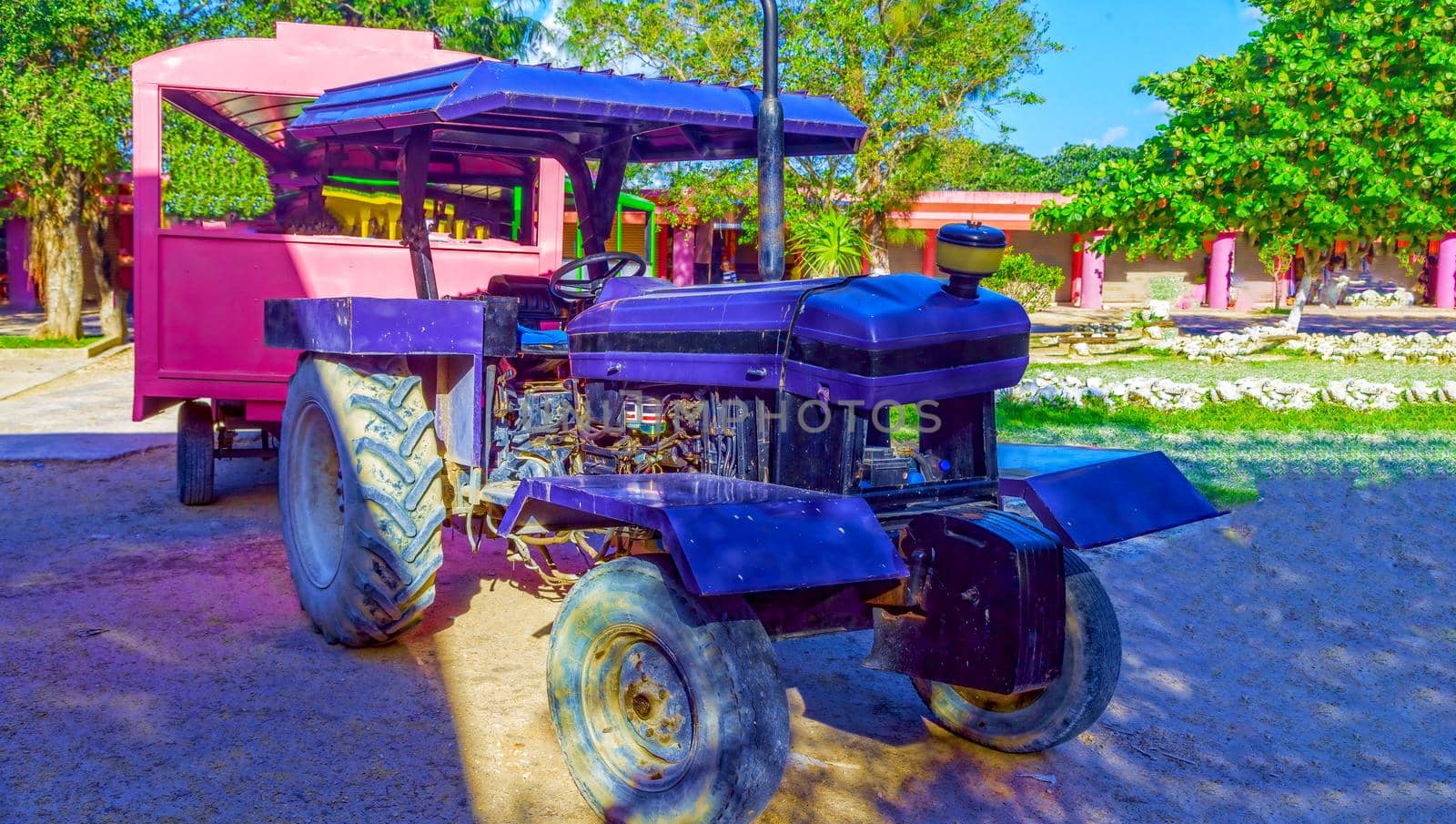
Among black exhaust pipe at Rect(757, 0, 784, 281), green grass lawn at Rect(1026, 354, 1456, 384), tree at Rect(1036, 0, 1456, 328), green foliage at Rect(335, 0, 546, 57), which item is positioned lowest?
green grass lawn at Rect(1026, 354, 1456, 384)

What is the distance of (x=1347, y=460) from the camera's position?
8633mm

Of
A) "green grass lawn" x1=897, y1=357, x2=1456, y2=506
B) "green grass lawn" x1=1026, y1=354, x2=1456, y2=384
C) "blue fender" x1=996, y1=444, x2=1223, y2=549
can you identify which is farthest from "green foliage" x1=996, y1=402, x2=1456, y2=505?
"blue fender" x1=996, y1=444, x2=1223, y2=549

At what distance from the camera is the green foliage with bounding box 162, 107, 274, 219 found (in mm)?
11250

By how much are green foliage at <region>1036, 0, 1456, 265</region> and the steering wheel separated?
14.4 metres

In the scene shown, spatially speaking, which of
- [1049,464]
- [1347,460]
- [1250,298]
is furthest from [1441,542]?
[1250,298]

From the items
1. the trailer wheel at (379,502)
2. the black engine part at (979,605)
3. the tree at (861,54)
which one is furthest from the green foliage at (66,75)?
the black engine part at (979,605)

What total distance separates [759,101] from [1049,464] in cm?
185

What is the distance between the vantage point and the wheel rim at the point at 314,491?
5199 millimetres

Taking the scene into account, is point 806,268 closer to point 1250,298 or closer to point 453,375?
point 453,375

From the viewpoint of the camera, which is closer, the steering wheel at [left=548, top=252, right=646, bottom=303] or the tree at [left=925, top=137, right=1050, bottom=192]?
the steering wheel at [left=548, top=252, right=646, bottom=303]

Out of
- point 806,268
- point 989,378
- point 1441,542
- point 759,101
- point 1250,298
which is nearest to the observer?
point 989,378

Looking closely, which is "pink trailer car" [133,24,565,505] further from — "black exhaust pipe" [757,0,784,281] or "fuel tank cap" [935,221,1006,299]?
"fuel tank cap" [935,221,1006,299]

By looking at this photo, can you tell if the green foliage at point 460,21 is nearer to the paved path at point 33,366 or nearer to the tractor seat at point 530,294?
the paved path at point 33,366

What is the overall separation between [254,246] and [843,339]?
16.3 ft
